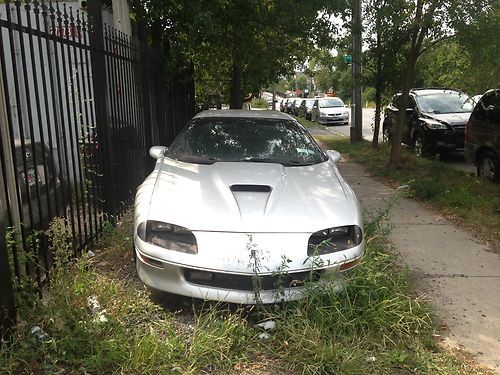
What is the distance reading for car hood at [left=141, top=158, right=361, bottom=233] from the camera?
3.55 m

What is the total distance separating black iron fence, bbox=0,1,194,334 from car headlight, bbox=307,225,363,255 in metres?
1.92

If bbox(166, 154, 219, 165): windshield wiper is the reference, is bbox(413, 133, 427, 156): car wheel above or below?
below

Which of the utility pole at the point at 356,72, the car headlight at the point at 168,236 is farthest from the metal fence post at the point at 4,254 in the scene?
the utility pole at the point at 356,72

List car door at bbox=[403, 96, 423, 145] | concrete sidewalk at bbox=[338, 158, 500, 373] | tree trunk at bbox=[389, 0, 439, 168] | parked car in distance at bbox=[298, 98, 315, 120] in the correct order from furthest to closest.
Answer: parked car in distance at bbox=[298, 98, 315, 120]
car door at bbox=[403, 96, 423, 145]
tree trunk at bbox=[389, 0, 439, 168]
concrete sidewalk at bbox=[338, 158, 500, 373]

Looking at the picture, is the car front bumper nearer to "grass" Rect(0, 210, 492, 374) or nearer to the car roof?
"grass" Rect(0, 210, 492, 374)

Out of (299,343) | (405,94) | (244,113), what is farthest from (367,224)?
(405,94)

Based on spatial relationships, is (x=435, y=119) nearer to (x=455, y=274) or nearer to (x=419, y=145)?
(x=419, y=145)

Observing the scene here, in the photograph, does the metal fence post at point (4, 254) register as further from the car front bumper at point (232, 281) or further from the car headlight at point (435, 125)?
the car headlight at point (435, 125)

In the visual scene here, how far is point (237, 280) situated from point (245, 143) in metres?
1.95

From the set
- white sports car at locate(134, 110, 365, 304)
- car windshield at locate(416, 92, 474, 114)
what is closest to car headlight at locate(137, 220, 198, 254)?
white sports car at locate(134, 110, 365, 304)

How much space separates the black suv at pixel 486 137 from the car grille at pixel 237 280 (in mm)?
5726

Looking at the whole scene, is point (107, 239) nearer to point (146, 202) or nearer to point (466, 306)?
point (146, 202)

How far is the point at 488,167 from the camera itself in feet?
27.1

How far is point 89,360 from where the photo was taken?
284 cm
